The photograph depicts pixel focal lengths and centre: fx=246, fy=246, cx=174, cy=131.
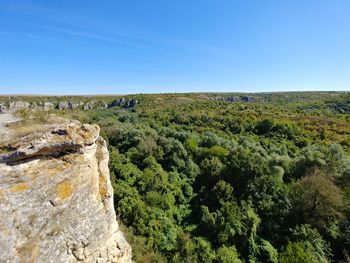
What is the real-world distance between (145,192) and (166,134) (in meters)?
21.2

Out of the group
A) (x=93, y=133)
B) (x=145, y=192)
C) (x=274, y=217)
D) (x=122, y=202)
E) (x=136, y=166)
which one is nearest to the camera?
(x=93, y=133)

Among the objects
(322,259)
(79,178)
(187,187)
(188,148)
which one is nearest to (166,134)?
(188,148)

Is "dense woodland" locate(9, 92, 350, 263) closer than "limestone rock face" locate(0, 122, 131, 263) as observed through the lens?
No

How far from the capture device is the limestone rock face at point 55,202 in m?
9.00

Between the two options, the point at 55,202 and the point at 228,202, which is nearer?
the point at 55,202

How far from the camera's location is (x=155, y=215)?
80.6 feet

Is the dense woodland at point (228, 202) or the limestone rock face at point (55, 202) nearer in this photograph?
the limestone rock face at point (55, 202)

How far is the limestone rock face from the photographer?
9.00 m

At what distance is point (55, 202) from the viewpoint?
10195 millimetres

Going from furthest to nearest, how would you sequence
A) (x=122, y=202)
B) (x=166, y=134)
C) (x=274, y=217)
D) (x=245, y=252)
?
(x=166, y=134), (x=274, y=217), (x=122, y=202), (x=245, y=252)

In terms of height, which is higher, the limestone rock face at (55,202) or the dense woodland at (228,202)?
the limestone rock face at (55,202)

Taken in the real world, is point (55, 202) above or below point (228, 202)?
above

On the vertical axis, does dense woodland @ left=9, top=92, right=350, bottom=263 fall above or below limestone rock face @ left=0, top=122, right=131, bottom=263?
below

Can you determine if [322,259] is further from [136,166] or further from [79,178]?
[136,166]
